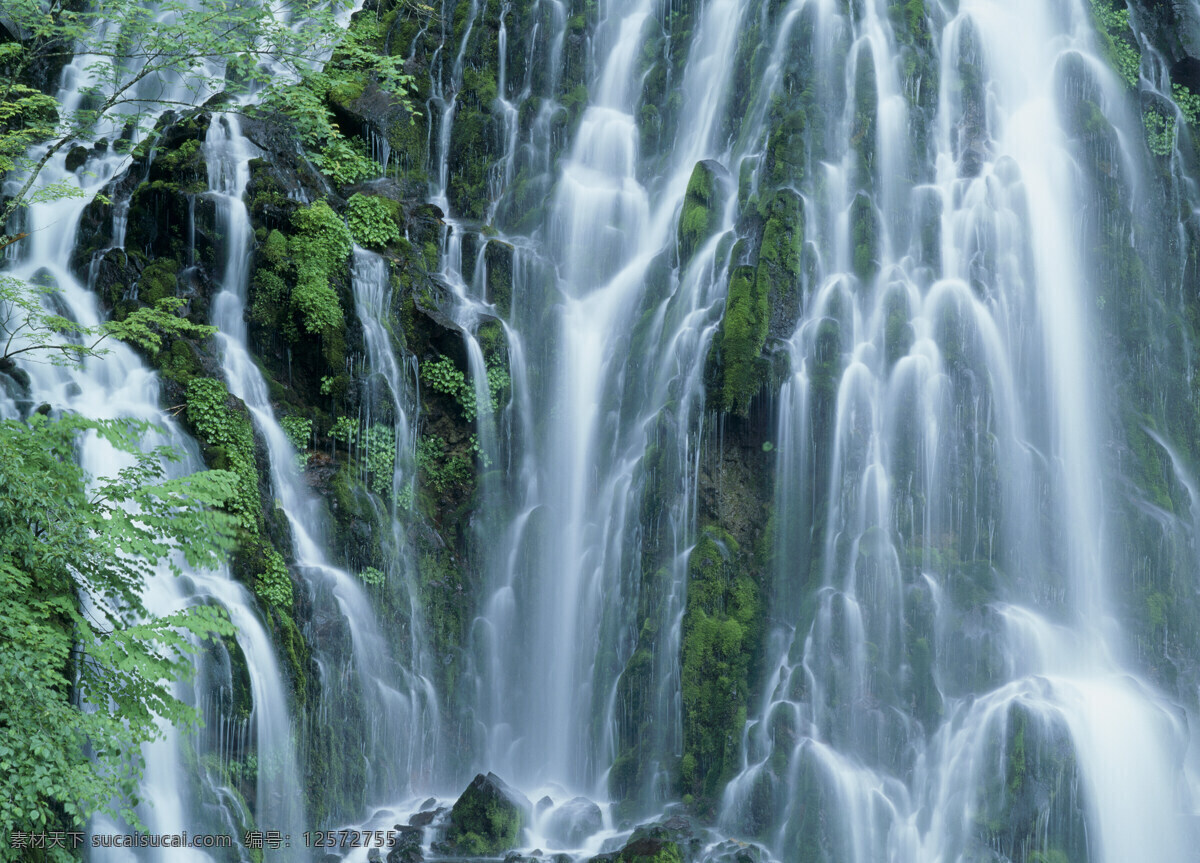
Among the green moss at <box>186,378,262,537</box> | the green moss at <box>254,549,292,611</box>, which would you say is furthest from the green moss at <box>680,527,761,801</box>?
the green moss at <box>186,378,262,537</box>

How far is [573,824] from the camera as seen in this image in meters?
12.7

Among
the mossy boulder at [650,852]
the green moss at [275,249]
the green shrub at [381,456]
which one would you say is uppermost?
the green moss at [275,249]

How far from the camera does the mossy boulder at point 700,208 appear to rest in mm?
16500

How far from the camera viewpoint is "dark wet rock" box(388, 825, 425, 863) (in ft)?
38.5

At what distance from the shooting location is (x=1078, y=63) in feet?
58.1

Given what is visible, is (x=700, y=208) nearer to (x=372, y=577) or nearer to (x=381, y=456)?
(x=381, y=456)

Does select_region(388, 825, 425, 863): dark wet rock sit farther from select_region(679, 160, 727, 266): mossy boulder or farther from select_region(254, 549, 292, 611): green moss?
select_region(679, 160, 727, 266): mossy boulder

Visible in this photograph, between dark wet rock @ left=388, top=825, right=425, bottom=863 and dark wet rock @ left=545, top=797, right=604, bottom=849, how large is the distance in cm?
159

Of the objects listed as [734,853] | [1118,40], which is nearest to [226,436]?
[734,853]

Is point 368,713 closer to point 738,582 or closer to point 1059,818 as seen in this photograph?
point 738,582

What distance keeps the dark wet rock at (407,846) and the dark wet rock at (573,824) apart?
1.59 m

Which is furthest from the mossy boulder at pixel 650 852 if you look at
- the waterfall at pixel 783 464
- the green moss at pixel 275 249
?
the green moss at pixel 275 249

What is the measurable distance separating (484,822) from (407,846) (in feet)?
3.02

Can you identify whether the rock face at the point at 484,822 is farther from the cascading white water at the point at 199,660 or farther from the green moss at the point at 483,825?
the cascading white water at the point at 199,660
